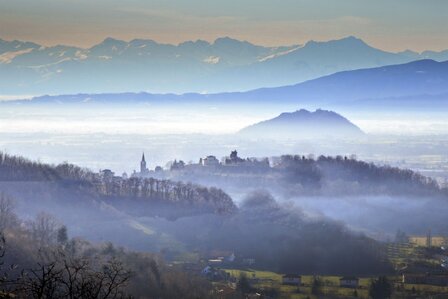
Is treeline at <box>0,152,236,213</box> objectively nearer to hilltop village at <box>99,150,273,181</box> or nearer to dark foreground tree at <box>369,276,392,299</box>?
hilltop village at <box>99,150,273,181</box>

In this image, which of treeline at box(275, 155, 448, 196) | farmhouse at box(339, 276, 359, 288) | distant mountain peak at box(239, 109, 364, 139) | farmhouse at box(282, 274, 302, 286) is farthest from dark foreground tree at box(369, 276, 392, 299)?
distant mountain peak at box(239, 109, 364, 139)

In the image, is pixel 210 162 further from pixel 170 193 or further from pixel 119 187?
pixel 170 193

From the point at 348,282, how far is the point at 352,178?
24.3 m

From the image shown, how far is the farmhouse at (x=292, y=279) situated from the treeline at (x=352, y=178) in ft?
65.4

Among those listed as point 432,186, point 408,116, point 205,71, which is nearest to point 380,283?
point 432,186

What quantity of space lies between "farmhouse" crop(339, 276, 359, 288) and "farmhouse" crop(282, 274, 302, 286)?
0.92 metres

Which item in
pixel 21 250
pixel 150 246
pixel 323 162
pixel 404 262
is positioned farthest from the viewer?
pixel 323 162

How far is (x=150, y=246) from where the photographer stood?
101 feet

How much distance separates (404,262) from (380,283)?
3.59 meters

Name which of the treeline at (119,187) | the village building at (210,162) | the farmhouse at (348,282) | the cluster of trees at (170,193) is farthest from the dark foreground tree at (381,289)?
the village building at (210,162)

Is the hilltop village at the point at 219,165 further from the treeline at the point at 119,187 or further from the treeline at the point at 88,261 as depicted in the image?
the treeline at the point at 88,261

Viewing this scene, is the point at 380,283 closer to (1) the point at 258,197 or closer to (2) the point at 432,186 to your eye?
(1) the point at 258,197

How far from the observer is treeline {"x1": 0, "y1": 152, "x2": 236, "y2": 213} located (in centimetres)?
3759

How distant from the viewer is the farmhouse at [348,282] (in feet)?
82.9
